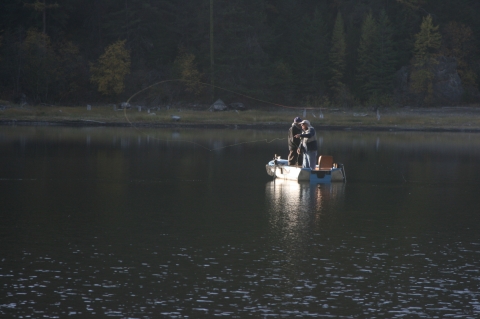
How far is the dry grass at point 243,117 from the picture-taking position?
63844mm

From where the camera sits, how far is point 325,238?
16062 millimetres

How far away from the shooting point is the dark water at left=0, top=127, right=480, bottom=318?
1129cm

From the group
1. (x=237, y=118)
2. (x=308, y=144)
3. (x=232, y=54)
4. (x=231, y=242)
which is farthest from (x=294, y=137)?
(x=232, y=54)

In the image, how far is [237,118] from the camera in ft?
220

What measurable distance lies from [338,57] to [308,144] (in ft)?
199

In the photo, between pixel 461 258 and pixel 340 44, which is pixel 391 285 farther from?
pixel 340 44

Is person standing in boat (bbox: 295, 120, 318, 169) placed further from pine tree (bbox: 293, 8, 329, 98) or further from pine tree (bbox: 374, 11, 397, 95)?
pine tree (bbox: 293, 8, 329, 98)

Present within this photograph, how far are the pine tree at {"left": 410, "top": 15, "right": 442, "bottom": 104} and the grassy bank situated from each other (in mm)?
10680

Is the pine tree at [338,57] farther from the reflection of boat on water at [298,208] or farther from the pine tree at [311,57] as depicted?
the reflection of boat on water at [298,208]

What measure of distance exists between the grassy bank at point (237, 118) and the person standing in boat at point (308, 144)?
36.5 meters

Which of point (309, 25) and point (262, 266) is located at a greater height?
point (309, 25)

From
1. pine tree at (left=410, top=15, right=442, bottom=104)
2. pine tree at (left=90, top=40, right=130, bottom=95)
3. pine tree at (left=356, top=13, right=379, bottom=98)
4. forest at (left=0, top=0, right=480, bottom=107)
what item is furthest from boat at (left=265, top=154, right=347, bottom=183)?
pine tree at (left=410, top=15, right=442, bottom=104)

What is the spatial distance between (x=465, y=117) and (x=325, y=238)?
2200 inches

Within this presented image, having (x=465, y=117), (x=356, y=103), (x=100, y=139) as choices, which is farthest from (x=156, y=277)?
(x=356, y=103)
